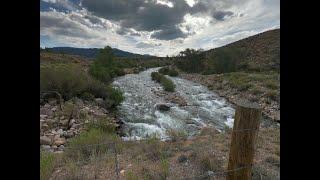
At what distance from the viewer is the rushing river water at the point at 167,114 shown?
788 centimetres

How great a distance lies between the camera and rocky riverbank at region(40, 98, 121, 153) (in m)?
6.15

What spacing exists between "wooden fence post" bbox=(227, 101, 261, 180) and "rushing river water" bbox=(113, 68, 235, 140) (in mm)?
4197

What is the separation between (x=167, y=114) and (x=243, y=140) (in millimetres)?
7330

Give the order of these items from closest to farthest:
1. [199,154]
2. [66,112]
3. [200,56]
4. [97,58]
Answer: [199,154] < [66,112] < [97,58] < [200,56]

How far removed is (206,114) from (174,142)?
4.73m

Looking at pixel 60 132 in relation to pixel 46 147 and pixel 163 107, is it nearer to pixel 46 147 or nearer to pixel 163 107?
pixel 46 147

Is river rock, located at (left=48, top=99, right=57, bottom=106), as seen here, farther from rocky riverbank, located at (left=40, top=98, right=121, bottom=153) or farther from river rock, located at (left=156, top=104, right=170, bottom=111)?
river rock, located at (left=156, top=104, right=170, bottom=111)

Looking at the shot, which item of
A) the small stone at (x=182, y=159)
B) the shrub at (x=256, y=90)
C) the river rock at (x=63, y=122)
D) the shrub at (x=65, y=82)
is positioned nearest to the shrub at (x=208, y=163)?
the small stone at (x=182, y=159)

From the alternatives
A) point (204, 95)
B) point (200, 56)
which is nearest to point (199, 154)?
point (204, 95)

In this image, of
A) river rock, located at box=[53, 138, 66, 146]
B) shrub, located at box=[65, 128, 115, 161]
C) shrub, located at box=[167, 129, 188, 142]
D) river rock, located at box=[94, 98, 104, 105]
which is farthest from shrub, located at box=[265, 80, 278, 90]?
shrub, located at box=[65, 128, 115, 161]
